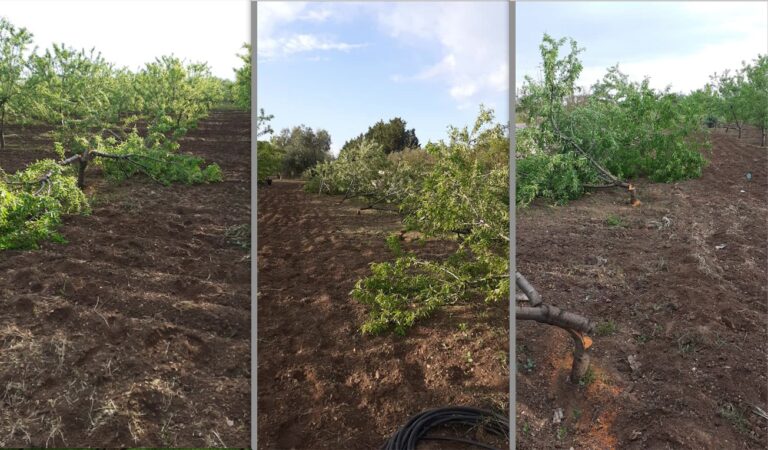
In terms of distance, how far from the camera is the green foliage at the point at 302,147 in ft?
8.70

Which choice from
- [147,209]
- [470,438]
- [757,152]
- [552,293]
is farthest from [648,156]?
[147,209]

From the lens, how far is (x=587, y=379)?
3.09 m

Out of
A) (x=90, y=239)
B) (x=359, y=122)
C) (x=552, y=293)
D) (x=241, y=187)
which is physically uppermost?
(x=359, y=122)

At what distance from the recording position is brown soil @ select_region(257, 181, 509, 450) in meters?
2.73

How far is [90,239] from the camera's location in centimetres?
368

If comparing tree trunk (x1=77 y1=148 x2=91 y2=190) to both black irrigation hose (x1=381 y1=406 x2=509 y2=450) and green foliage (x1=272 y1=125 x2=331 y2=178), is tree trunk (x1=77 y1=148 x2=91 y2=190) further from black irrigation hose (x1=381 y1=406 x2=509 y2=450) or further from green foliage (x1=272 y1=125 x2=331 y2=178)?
black irrigation hose (x1=381 y1=406 x2=509 y2=450)

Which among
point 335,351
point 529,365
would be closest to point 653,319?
point 529,365

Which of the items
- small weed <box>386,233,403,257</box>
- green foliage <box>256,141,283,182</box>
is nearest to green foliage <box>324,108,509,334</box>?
small weed <box>386,233,403,257</box>

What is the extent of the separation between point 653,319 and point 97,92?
4.42m

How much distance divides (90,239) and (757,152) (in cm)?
813

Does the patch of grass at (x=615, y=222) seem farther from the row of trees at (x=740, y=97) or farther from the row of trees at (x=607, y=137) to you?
the row of trees at (x=740, y=97)

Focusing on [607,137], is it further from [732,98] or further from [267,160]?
[267,160]

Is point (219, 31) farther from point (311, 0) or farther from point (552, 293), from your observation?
point (552, 293)

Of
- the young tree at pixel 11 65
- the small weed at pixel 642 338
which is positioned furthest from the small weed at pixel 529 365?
the young tree at pixel 11 65
